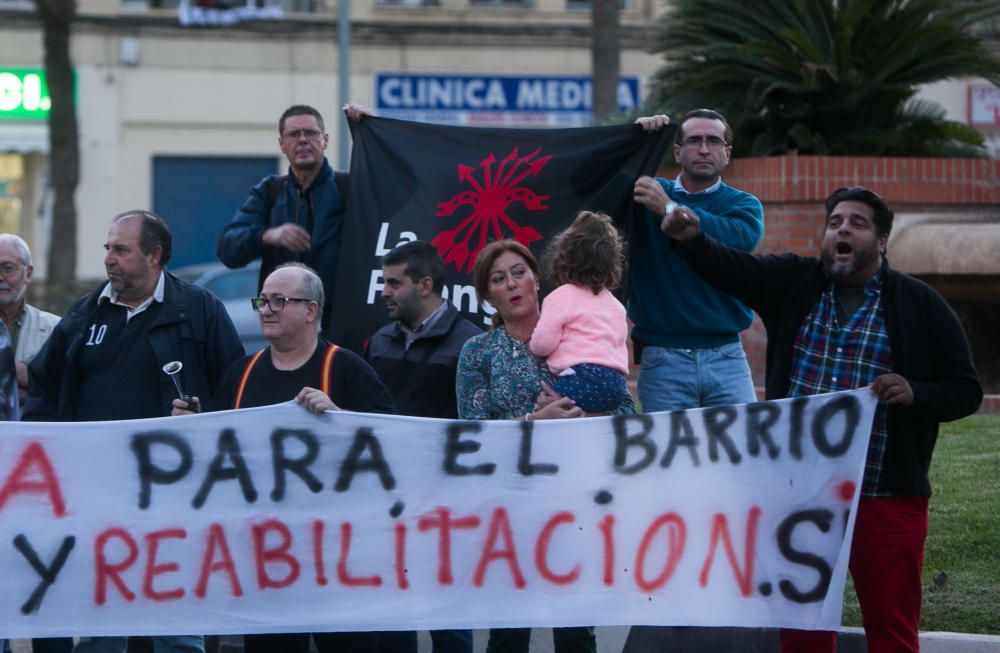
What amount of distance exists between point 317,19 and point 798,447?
2232 cm

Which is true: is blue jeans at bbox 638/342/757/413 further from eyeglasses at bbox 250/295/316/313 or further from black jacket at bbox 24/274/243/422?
black jacket at bbox 24/274/243/422

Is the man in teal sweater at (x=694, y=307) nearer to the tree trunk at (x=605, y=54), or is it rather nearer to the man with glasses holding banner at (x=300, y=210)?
the man with glasses holding banner at (x=300, y=210)

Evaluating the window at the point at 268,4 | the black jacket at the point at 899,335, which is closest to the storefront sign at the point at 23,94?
the window at the point at 268,4

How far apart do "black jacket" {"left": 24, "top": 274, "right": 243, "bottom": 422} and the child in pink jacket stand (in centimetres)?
129

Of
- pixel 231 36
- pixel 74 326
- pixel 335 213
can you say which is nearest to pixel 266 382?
pixel 74 326

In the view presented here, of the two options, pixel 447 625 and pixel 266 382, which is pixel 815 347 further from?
pixel 266 382

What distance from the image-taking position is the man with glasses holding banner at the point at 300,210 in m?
6.48

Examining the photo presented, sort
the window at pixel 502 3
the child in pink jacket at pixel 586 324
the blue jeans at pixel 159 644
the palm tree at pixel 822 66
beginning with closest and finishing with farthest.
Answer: the child in pink jacket at pixel 586 324
the blue jeans at pixel 159 644
the palm tree at pixel 822 66
the window at pixel 502 3

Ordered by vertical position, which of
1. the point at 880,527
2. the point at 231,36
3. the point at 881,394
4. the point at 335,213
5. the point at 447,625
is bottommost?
the point at 447,625

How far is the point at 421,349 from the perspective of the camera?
571 cm

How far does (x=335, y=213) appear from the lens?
21.8ft

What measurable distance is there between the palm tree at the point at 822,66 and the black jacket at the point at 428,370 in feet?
17.5

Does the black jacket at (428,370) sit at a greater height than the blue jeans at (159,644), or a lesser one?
greater

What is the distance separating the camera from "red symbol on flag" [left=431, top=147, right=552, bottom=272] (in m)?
6.44
